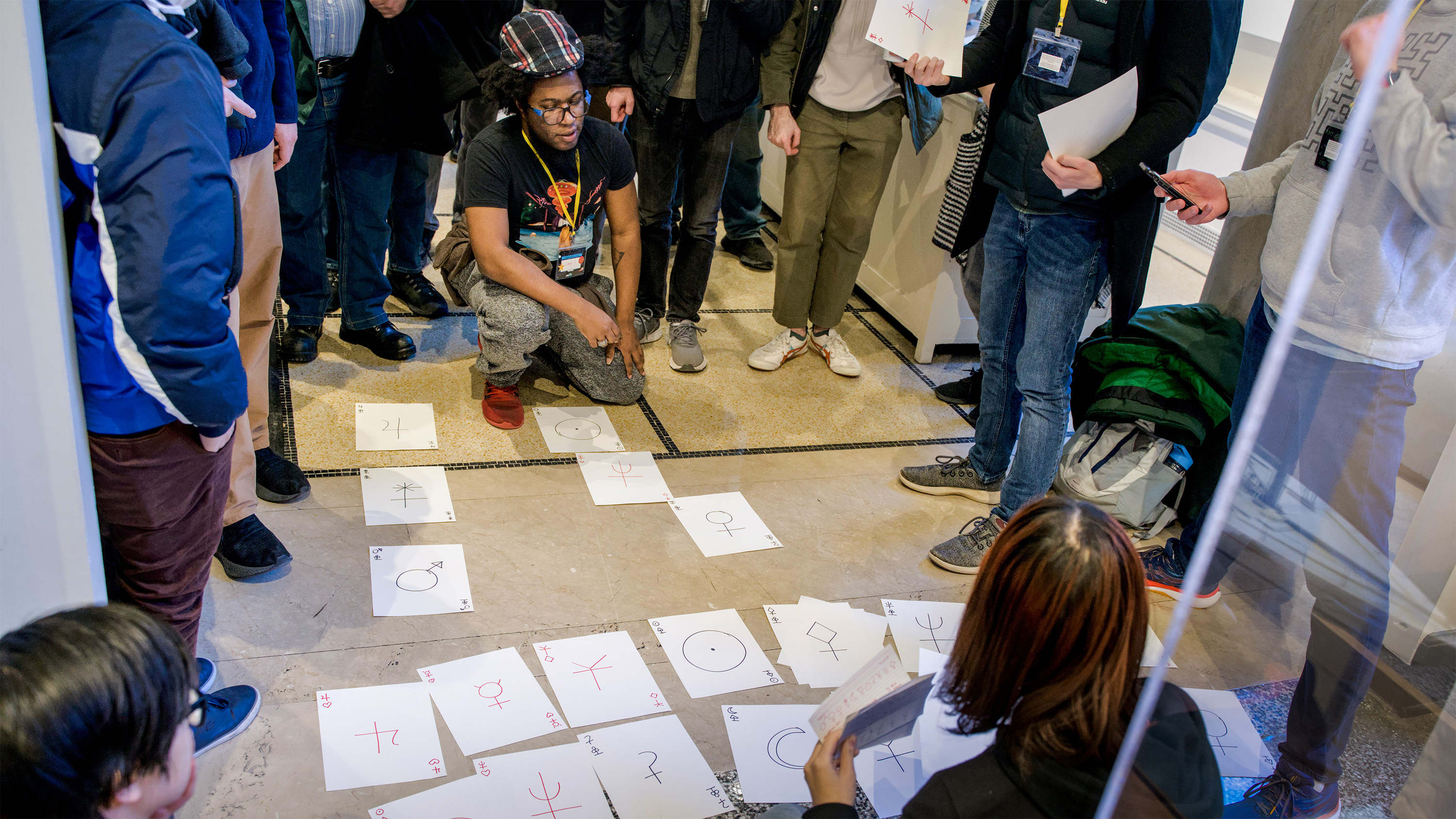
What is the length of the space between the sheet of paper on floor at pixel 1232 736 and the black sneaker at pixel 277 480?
74.2 inches

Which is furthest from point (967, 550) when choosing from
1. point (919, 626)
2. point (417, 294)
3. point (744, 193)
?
point (744, 193)

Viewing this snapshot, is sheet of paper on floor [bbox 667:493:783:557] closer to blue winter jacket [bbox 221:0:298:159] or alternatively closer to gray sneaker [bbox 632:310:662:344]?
gray sneaker [bbox 632:310:662:344]

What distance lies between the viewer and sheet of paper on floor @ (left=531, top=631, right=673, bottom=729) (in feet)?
5.69

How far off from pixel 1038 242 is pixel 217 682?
1755 millimetres

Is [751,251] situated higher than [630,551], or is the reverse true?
[751,251]

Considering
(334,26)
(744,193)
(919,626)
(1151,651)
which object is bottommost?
(919,626)

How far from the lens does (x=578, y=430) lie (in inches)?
104

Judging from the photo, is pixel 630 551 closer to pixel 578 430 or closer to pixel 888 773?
pixel 578 430

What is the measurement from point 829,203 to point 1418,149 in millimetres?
2223

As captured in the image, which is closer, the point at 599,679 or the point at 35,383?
the point at 35,383

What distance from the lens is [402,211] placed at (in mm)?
3014

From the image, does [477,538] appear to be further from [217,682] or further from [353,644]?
[217,682]

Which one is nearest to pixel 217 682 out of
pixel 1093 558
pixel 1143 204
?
pixel 1093 558

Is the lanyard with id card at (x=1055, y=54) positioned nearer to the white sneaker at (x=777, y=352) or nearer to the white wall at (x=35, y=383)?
the white sneaker at (x=777, y=352)
